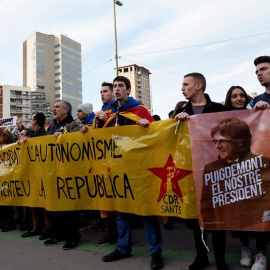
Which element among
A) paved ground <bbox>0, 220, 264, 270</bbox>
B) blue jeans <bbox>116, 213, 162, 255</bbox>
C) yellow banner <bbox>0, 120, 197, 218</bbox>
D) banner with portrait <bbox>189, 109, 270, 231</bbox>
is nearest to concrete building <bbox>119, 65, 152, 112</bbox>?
yellow banner <bbox>0, 120, 197, 218</bbox>

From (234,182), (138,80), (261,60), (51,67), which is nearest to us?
(234,182)

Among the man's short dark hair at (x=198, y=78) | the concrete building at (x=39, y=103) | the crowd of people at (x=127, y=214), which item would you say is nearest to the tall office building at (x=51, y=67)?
the concrete building at (x=39, y=103)

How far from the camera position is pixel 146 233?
11.7 ft

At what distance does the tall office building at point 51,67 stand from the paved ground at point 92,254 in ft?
383

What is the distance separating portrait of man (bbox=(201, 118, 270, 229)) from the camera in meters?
2.96

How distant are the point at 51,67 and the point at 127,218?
127m

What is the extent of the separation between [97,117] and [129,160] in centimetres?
105

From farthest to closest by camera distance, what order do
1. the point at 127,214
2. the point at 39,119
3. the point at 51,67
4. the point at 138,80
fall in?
the point at 138,80 < the point at 51,67 < the point at 39,119 < the point at 127,214

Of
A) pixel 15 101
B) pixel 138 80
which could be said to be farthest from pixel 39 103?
pixel 138 80

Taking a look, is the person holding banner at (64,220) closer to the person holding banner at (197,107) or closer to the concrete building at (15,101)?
the person holding banner at (197,107)

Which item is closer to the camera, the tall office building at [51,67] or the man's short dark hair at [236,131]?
the man's short dark hair at [236,131]

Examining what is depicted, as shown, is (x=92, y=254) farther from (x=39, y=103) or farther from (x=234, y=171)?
(x=39, y=103)

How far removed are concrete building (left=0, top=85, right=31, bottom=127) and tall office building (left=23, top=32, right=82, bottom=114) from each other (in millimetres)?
9975

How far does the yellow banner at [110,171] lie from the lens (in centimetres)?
340
